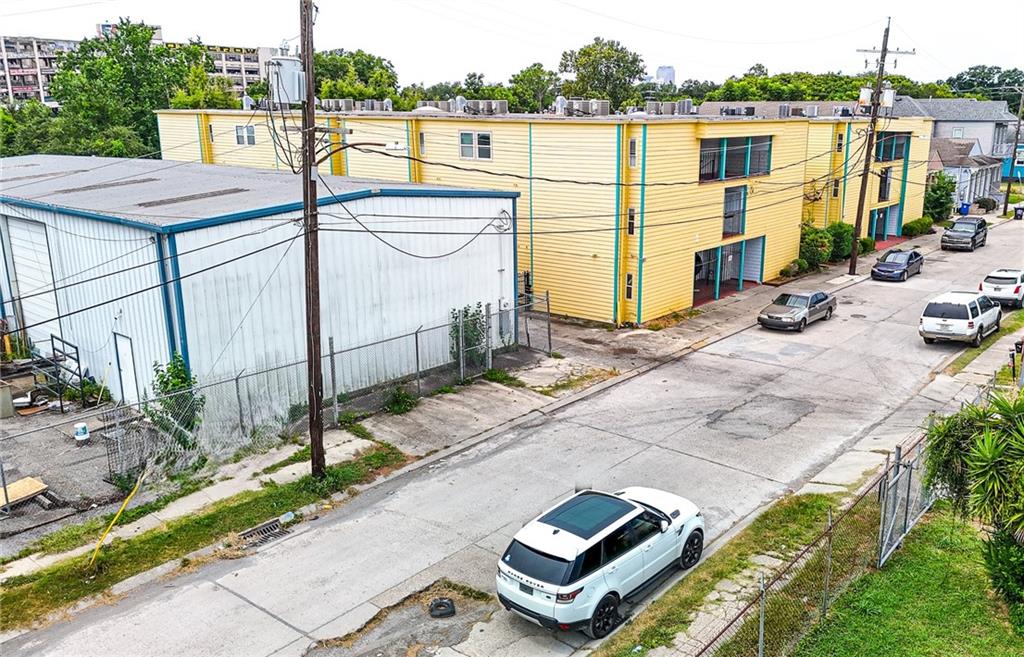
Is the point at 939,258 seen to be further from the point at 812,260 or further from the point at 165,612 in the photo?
the point at 165,612

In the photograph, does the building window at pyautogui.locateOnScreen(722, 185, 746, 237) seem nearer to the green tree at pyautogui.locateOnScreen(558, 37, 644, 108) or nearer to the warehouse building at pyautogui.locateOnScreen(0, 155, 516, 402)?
the warehouse building at pyautogui.locateOnScreen(0, 155, 516, 402)

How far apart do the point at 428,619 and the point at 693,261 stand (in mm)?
A: 23231

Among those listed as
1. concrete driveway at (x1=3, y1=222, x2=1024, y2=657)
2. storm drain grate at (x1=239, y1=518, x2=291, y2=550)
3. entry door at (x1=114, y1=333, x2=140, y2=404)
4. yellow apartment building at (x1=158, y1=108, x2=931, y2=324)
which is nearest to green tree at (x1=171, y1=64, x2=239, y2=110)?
yellow apartment building at (x1=158, y1=108, x2=931, y2=324)

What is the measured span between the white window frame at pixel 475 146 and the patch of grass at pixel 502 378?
1219 cm

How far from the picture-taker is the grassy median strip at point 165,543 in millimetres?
13305

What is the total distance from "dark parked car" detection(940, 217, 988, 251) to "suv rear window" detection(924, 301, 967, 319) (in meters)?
23.1

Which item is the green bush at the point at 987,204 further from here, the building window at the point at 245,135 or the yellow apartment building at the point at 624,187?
the building window at the point at 245,135

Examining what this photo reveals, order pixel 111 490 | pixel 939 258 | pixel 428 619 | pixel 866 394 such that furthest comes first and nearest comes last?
pixel 939 258
pixel 866 394
pixel 111 490
pixel 428 619

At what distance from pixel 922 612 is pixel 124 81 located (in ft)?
228

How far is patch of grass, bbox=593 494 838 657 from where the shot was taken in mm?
11969

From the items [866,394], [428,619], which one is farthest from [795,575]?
[866,394]

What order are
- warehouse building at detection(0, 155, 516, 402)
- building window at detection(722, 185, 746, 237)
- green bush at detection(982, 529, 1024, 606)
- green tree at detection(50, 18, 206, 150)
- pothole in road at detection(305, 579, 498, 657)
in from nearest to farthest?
green bush at detection(982, 529, 1024, 606) < pothole in road at detection(305, 579, 498, 657) < warehouse building at detection(0, 155, 516, 402) < building window at detection(722, 185, 746, 237) < green tree at detection(50, 18, 206, 150)

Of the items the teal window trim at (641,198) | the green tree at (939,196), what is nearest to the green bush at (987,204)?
the green tree at (939,196)

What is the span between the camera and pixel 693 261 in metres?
33.2
